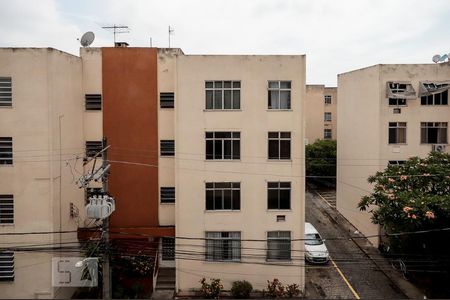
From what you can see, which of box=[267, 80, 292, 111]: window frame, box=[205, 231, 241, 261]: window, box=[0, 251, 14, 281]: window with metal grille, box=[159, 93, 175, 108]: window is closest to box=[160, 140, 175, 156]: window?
box=[159, 93, 175, 108]: window

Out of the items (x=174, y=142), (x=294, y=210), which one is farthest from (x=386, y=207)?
(x=174, y=142)

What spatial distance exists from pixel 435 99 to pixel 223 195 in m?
14.0

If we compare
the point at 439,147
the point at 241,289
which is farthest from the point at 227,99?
the point at 439,147

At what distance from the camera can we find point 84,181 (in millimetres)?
13492

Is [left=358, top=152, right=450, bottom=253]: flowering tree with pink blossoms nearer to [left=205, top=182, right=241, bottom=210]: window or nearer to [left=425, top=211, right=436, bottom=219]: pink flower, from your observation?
[left=425, top=211, right=436, bottom=219]: pink flower

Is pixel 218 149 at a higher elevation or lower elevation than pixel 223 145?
lower

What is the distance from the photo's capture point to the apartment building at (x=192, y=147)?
17.0 metres

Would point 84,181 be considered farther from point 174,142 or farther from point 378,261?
point 378,261

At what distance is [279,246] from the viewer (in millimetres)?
18500

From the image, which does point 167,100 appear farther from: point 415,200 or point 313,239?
point 415,200

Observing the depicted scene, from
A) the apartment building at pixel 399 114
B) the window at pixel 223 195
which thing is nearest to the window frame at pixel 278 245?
the window at pixel 223 195

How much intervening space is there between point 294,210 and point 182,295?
20.0 ft

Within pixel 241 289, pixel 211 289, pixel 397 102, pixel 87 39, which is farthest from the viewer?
pixel 397 102

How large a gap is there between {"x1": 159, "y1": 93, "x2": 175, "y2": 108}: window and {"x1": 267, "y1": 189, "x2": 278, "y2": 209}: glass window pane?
597cm
